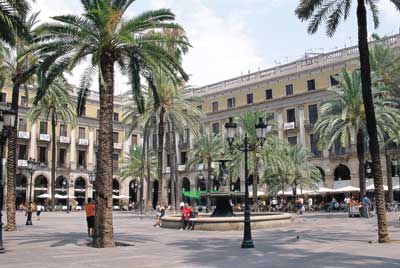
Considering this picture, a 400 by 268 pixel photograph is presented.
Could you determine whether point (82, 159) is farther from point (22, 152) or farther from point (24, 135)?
point (24, 135)

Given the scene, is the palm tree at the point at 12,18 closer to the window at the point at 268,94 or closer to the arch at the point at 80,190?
the window at the point at 268,94

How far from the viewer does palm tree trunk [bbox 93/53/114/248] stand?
16.2m

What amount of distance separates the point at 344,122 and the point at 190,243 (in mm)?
21523

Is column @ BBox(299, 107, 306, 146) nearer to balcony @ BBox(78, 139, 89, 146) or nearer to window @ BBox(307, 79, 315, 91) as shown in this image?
window @ BBox(307, 79, 315, 91)

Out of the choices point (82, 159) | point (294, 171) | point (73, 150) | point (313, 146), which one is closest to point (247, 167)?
point (294, 171)

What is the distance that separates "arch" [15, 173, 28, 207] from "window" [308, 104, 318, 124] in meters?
39.2

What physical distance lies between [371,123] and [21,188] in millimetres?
56578

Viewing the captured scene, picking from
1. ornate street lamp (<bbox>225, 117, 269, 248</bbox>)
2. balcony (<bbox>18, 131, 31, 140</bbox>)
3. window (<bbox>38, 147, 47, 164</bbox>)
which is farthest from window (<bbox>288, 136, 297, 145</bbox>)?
ornate street lamp (<bbox>225, 117, 269, 248</bbox>)

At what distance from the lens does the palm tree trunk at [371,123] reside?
1662cm

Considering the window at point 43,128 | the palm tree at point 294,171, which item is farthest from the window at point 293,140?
the window at point 43,128

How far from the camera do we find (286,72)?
5806 centimetres

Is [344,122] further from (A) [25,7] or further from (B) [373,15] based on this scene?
(A) [25,7]

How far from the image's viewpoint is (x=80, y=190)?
7075 centimetres

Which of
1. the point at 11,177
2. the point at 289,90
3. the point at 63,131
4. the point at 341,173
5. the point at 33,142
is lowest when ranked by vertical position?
the point at 11,177
